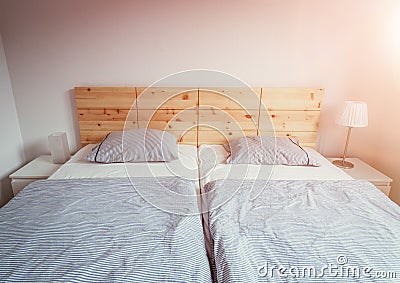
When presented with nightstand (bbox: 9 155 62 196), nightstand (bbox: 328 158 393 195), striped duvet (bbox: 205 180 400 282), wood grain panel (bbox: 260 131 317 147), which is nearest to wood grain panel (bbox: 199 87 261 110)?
wood grain panel (bbox: 260 131 317 147)

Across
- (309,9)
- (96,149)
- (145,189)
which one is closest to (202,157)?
(145,189)

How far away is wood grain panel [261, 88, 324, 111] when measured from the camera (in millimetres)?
2154

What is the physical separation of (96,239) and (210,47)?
5.49 feet

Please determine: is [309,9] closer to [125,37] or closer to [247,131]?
[247,131]

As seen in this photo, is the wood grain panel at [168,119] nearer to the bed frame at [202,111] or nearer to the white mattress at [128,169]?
the bed frame at [202,111]

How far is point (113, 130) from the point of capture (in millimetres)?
2250

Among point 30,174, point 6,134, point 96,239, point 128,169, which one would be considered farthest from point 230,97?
point 6,134

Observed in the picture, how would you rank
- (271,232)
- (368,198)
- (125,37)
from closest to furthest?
(271,232) → (368,198) → (125,37)

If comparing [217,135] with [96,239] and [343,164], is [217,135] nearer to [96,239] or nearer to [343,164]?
[343,164]

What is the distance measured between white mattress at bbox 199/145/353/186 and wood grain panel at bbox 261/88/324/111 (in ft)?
1.64

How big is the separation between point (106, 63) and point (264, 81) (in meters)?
1.35

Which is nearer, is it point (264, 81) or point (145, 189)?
point (145, 189)

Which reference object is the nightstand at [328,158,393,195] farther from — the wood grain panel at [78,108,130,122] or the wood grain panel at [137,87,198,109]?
the wood grain panel at [78,108,130,122]

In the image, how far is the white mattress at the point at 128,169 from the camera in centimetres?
173
